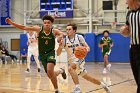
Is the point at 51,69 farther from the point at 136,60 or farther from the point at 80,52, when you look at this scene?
the point at 136,60

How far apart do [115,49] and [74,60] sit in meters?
16.5

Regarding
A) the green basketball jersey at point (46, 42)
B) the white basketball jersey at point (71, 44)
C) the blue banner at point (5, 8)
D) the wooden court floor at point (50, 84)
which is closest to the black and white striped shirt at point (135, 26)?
the green basketball jersey at point (46, 42)

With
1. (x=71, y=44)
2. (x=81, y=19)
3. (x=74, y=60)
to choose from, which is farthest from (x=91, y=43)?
(x=74, y=60)

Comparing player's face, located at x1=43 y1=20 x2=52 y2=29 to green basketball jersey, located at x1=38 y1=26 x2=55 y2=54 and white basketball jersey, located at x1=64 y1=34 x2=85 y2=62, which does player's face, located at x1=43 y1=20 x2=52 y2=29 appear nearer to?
green basketball jersey, located at x1=38 y1=26 x2=55 y2=54

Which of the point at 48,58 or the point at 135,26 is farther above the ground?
the point at 135,26

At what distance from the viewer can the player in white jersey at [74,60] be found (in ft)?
25.2

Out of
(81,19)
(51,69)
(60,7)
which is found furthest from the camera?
(81,19)

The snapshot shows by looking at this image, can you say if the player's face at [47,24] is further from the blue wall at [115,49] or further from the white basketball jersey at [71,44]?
the blue wall at [115,49]

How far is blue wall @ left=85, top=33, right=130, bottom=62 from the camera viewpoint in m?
23.7

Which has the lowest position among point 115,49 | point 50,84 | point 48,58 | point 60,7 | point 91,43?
point 50,84

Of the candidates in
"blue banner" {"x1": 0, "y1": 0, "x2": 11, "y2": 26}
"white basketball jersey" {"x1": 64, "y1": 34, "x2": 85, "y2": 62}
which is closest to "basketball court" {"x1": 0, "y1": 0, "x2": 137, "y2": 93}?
"blue banner" {"x1": 0, "y1": 0, "x2": 11, "y2": 26}

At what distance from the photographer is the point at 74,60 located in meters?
7.81

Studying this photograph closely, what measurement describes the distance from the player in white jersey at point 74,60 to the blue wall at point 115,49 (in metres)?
15.8

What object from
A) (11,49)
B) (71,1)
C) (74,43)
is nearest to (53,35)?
(74,43)
